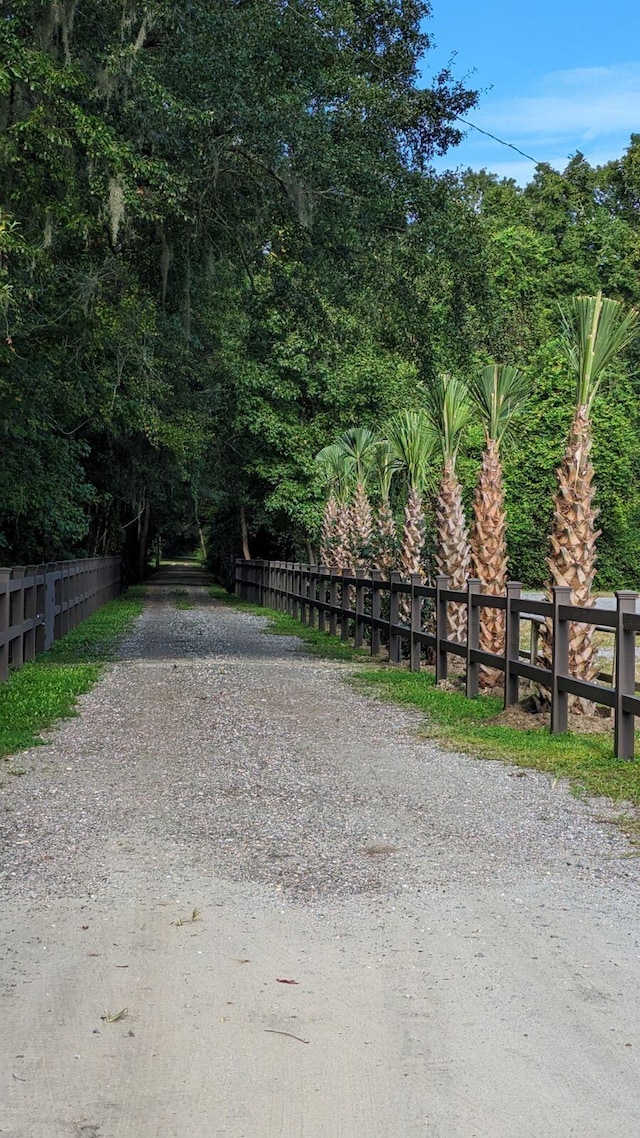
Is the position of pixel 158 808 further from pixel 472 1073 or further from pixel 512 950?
pixel 472 1073

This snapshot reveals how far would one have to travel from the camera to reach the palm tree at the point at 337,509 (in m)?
26.4

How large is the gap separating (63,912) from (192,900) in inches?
21.9

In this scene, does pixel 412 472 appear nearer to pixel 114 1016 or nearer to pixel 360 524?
pixel 360 524

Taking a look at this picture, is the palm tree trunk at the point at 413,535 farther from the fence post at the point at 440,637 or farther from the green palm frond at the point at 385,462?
the green palm frond at the point at 385,462

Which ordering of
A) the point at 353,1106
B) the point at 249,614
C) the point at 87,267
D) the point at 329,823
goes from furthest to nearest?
the point at 249,614, the point at 87,267, the point at 329,823, the point at 353,1106

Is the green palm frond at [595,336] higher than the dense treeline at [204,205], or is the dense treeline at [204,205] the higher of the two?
the dense treeline at [204,205]

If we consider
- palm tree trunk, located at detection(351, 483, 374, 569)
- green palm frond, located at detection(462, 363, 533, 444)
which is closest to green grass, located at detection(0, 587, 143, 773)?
palm tree trunk, located at detection(351, 483, 374, 569)

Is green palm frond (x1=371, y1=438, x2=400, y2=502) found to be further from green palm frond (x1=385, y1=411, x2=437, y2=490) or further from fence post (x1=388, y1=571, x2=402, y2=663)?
fence post (x1=388, y1=571, x2=402, y2=663)

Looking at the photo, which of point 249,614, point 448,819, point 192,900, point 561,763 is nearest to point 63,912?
point 192,900

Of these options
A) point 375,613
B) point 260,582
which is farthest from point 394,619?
point 260,582

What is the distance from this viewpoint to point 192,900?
516 centimetres

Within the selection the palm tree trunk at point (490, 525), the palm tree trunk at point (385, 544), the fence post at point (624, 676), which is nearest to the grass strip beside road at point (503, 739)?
the fence post at point (624, 676)

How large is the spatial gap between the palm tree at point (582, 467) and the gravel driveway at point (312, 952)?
117 inches

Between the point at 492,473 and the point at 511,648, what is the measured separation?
374cm
